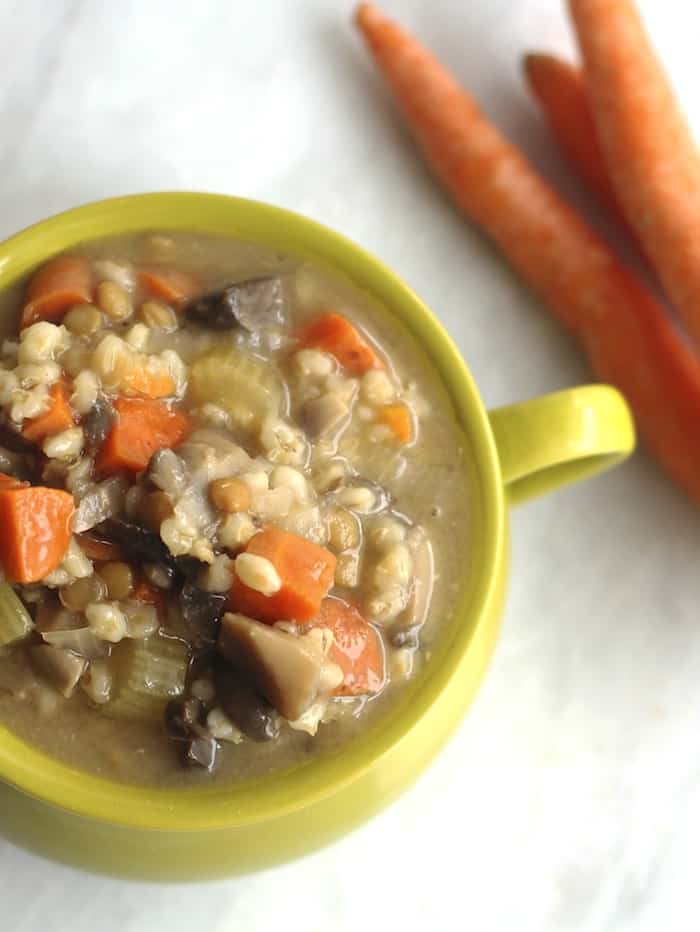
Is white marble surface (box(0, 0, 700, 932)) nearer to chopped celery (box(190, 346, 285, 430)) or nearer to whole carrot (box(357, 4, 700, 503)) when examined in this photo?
whole carrot (box(357, 4, 700, 503))

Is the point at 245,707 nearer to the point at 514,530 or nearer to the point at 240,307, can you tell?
the point at 240,307

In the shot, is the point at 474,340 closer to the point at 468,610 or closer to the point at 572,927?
the point at 468,610

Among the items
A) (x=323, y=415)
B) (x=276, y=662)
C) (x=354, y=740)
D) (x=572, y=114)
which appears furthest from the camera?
(x=572, y=114)

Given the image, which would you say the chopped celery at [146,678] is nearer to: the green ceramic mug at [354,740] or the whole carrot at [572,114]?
the green ceramic mug at [354,740]

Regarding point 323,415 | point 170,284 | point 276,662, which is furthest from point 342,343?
point 276,662

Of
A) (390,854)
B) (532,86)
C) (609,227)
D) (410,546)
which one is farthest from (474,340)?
(390,854)

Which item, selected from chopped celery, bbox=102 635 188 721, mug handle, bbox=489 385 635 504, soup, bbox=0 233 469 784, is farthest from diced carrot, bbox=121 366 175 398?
mug handle, bbox=489 385 635 504
